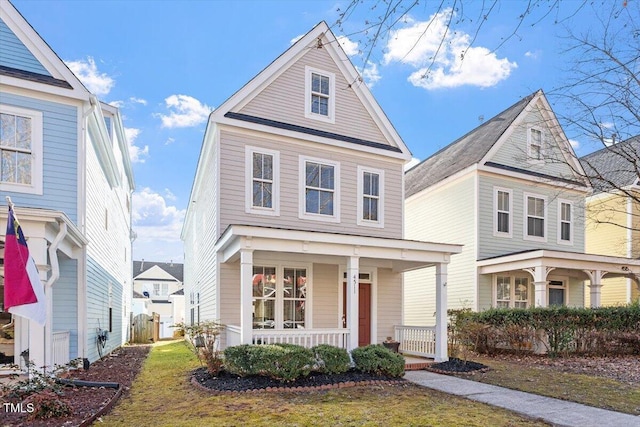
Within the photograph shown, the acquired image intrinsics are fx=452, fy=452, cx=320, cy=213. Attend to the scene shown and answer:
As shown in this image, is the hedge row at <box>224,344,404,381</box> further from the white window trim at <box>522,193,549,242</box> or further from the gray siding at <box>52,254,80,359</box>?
the white window trim at <box>522,193,549,242</box>

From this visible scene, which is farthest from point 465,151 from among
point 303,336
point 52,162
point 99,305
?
point 52,162

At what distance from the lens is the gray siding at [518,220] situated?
15562mm

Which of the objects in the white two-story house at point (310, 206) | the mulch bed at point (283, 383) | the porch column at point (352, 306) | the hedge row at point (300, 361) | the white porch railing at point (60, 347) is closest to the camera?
the mulch bed at point (283, 383)

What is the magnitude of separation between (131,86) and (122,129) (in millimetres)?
1960

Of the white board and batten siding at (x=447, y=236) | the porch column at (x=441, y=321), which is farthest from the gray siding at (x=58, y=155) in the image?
the white board and batten siding at (x=447, y=236)

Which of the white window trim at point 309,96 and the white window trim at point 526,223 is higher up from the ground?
the white window trim at point 309,96

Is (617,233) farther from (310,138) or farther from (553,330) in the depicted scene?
(310,138)

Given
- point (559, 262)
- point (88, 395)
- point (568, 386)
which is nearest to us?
point (88, 395)

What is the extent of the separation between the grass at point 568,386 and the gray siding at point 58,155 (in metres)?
9.46

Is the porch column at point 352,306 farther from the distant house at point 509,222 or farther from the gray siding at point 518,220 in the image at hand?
the gray siding at point 518,220

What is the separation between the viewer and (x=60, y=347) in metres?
9.05

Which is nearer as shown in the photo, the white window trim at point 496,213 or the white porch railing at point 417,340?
the white porch railing at point 417,340

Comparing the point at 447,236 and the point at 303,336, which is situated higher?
the point at 447,236

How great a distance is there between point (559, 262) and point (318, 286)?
7822mm
